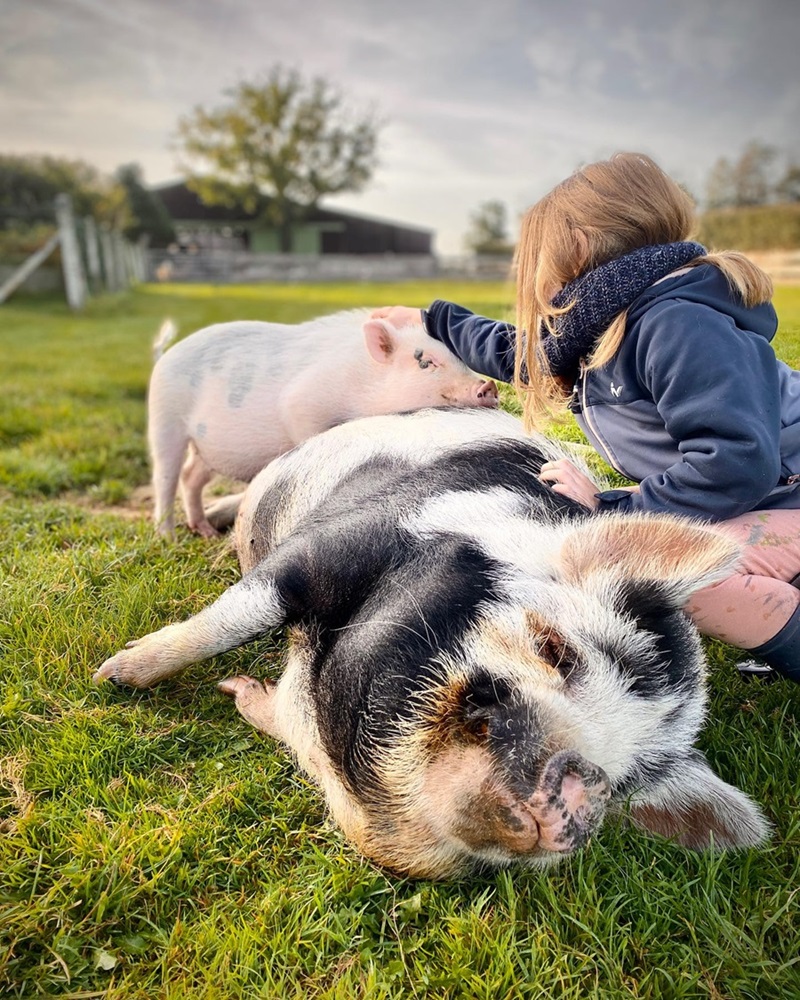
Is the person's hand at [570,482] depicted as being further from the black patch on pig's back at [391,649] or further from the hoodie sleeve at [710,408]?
the black patch on pig's back at [391,649]

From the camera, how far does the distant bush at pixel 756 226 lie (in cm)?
371

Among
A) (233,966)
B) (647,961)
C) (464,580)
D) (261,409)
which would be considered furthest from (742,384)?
(261,409)

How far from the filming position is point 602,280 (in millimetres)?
2277

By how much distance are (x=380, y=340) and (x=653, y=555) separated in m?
2.07

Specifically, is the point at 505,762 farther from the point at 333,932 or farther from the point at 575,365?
the point at 575,365

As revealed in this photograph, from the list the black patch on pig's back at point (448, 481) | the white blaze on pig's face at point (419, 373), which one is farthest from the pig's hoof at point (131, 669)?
the white blaze on pig's face at point (419, 373)

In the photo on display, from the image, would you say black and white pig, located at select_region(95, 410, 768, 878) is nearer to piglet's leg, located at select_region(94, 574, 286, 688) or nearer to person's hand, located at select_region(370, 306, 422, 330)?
piglet's leg, located at select_region(94, 574, 286, 688)

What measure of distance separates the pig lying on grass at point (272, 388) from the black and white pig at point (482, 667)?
1.23m

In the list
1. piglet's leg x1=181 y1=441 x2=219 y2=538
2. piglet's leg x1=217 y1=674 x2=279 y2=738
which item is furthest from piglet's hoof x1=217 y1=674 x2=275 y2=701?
piglet's leg x1=181 y1=441 x2=219 y2=538

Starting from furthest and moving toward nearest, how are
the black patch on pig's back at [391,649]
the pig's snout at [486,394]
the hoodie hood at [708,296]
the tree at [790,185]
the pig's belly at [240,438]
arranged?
the tree at [790,185]
the pig's belly at [240,438]
the pig's snout at [486,394]
the hoodie hood at [708,296]
the black patch on pig's back at [391,649]

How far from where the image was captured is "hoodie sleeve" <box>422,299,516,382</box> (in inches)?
121

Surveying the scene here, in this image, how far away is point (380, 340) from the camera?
3.58m

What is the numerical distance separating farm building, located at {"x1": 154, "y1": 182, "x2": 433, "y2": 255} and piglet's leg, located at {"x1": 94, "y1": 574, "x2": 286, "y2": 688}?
1451 inches

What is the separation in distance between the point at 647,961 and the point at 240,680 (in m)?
1.30
